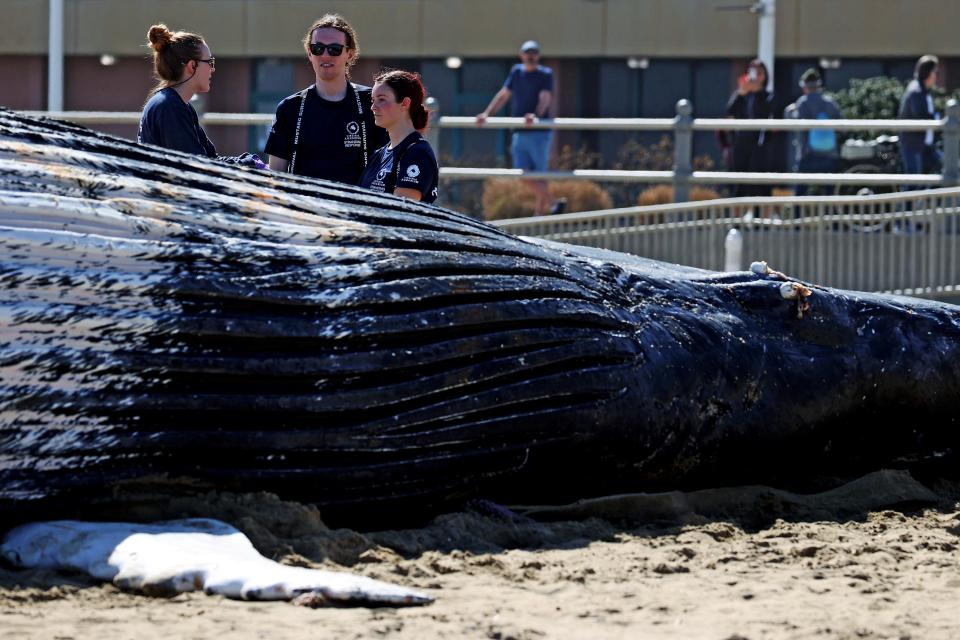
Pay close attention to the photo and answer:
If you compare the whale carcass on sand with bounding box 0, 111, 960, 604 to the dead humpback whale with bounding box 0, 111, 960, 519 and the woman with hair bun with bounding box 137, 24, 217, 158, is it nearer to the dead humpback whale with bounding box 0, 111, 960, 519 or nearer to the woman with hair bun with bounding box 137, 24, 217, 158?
the dead humpback whale with bounding box 0, 111, 960, 519

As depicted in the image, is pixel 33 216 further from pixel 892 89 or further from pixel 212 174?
pixel 892 89

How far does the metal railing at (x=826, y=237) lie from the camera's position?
1534 centimetres

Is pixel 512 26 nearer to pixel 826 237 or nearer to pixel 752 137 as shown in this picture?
pixel 752 137

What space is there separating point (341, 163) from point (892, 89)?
65.7 feet

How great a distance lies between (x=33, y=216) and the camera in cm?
589

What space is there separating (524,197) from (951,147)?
208 inches

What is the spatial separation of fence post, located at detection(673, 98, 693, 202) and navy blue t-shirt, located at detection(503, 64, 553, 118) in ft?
12.1

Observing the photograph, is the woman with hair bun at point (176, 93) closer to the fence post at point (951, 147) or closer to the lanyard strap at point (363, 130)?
the lanyard strap at point (363, 130)

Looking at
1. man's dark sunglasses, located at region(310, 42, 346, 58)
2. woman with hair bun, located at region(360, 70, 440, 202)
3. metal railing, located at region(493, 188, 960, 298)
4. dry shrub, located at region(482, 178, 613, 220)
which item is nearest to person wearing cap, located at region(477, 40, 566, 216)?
dry shrub, located at region(482, 178, 613, 220)

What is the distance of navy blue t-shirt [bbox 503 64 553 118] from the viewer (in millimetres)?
20984

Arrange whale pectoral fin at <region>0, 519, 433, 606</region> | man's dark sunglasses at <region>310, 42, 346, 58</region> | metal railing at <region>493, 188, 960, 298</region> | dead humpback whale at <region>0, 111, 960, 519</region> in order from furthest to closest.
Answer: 1. metal railing at <region>493, 188, 960, 298</region>
2. man's dark sunglasses at <region>310, 42, 346, 58</region>
3. dead humpback whale at <region>0, 111, 960, 519</region>
4. whale pectoral fin at <region>0, 519, 433, 606</region>

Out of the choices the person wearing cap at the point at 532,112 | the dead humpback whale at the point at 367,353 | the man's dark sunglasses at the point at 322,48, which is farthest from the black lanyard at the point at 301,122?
the person wearing cap at the point at 532,112

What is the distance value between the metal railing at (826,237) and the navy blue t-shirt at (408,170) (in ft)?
25.5

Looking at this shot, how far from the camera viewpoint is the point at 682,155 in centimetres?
1752
